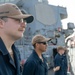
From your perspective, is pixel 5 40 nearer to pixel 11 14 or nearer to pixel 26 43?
pixel 11 14

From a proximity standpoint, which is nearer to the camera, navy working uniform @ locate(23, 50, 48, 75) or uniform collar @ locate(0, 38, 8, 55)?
uniform collar @ locate(0, 38, 8, 55)

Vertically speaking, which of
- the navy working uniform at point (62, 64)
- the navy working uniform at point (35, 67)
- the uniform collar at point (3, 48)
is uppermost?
the uniform collar at point (3, 48)

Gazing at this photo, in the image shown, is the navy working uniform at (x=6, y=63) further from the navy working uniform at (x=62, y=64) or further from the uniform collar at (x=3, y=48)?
the navy working uniform at (x=62, y=64)

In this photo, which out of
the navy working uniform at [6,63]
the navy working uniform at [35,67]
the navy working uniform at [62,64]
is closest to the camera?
the navy working uniform at [6,63]

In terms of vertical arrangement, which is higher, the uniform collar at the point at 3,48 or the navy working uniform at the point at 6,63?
the uniform collar at the point at 3,48

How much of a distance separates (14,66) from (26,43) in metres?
10.3

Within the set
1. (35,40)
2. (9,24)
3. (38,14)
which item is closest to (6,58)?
(9,24)

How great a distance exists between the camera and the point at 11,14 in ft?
7.71

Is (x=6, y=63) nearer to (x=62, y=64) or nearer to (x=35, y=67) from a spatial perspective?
(x=35, y=67)

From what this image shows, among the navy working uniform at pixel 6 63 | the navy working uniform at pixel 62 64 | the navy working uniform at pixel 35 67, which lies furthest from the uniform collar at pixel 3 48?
the navy working uniform at pixel 62 64

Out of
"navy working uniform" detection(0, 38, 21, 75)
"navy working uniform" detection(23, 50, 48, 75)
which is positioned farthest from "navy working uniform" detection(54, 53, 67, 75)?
"navy working uniform" detection(0, 38, 21, 75)

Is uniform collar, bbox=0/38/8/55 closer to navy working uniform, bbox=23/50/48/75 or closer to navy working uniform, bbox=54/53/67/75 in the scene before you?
navy working uniform, bbox=23/50/48/75

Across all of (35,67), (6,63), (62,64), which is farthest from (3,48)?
(62,64)

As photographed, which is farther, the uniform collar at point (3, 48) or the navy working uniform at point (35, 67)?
the navy working uniform at point (35, 67)
